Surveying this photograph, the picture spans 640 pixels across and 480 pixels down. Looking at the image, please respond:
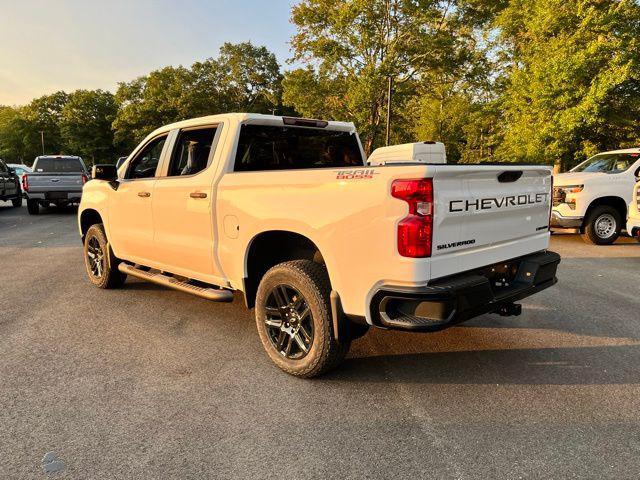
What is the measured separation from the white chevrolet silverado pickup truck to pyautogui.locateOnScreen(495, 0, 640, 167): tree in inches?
544

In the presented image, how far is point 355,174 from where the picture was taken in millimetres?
2891

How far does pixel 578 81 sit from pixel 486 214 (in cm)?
1577

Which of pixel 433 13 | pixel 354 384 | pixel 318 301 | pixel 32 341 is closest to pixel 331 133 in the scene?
pixel 318 301

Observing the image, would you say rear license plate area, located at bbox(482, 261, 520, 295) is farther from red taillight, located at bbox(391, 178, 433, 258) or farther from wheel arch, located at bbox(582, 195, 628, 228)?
wheel arch, located at bbox(582, 195, 628, 228)

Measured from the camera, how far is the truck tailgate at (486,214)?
280cm

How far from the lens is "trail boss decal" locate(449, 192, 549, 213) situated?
9.49 ft

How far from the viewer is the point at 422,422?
2824 millimetres

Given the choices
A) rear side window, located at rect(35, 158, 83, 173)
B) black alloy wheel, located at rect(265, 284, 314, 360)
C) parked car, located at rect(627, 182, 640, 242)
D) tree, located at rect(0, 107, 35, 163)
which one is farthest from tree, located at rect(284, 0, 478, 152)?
tree, located at rect(0, 107, 35, 163)

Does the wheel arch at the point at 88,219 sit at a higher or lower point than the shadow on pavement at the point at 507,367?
higher

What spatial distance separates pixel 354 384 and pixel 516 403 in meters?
1.07

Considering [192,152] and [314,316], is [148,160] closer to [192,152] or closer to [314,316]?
[192,152]

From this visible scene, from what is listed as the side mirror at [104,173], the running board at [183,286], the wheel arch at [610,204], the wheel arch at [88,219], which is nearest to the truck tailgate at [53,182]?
the wheel arch at [88,219]

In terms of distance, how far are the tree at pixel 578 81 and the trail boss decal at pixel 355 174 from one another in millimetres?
15371

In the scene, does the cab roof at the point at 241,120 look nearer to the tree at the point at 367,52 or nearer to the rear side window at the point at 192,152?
the rear side window at the point at 192,152
